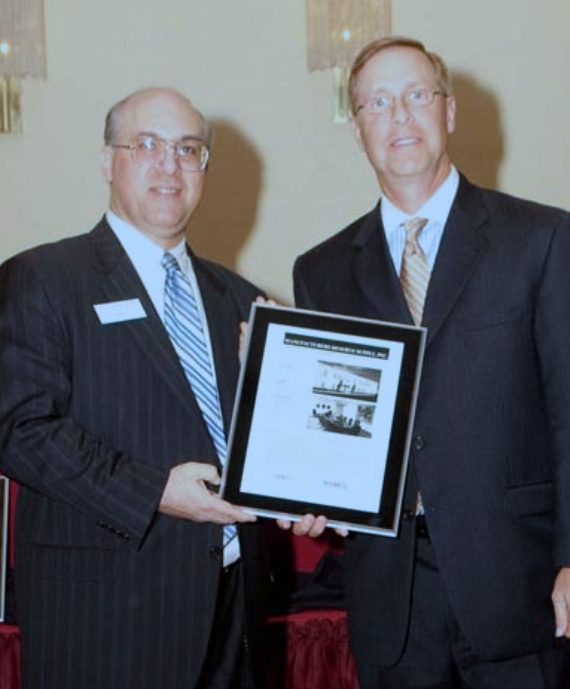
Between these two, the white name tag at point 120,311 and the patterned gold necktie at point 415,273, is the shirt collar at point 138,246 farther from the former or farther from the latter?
the patterned gold necktie at point 415,273

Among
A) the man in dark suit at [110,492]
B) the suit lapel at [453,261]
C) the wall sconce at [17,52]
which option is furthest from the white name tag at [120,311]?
the wall sconce at [17,52]

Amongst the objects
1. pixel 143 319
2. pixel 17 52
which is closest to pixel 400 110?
pixel 143 319

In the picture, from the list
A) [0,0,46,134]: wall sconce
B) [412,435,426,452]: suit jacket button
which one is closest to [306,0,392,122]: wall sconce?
[0,0,46,134]: wall sconce

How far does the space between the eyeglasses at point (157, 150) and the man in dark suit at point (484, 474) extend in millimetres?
621

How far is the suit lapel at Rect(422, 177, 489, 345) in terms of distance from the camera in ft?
7.87

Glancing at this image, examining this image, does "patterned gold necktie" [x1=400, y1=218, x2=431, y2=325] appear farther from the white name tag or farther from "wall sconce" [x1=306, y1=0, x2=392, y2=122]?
"wall sconce" [x1=306, y1=0, x2=392, y2=122]

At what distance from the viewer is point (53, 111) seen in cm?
454

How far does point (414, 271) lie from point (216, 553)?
2.54 feet

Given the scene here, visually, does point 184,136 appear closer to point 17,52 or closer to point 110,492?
point 110,492

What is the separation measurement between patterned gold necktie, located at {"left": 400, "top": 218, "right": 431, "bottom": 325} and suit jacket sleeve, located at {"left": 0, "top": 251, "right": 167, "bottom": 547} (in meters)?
0.67

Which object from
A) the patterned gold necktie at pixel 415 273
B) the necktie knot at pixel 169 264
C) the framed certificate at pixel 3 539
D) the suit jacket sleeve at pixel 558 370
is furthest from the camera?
the framed certificate at pixel 3 539

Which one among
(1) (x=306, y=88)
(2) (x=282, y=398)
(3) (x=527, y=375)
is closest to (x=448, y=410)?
(3) (x=527, y=375)

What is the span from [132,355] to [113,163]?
0.55m

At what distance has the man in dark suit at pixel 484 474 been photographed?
2354 mm
